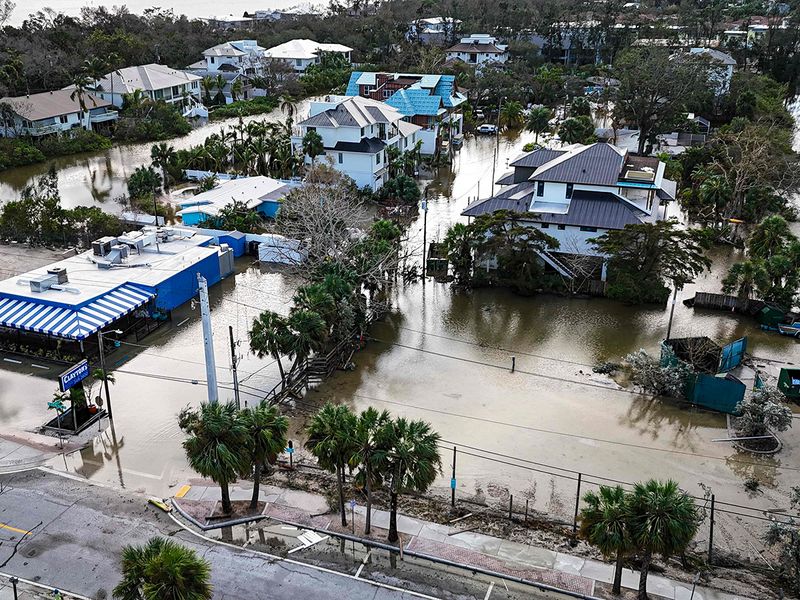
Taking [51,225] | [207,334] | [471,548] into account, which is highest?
[207,334]

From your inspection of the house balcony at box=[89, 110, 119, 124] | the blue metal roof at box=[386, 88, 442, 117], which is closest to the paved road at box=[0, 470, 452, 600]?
the blue metal roof at box=[386, 88, 442, 117]

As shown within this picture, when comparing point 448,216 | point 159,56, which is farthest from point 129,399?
point 159,56

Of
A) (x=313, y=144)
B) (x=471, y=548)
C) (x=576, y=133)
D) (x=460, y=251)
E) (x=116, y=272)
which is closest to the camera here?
(x=471, y=548)

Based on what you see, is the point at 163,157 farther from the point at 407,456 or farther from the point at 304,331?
the point at 407,456

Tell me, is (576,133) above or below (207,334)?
above

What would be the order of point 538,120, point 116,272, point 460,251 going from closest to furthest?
point 116,272, point 460,251, point 538,120

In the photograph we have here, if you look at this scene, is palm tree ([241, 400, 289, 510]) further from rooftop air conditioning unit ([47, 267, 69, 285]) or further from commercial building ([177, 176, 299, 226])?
commercial building ([177, 176, 299, 226])

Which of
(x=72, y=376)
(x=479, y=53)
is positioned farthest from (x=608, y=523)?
(x=479, y=53)
